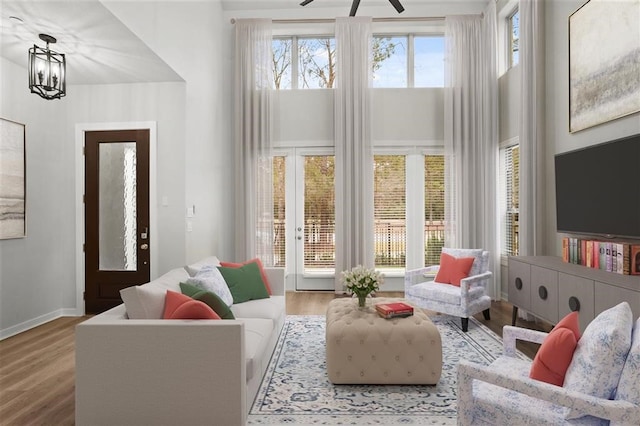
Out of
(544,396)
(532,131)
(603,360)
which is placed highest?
(532,131)

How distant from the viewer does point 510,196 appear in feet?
17.9

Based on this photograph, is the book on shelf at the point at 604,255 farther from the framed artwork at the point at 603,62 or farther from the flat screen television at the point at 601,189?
the framed artwork at the point at 603,62

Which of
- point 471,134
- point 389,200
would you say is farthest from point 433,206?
point 471,134

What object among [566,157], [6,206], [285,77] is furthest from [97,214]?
[566,157]

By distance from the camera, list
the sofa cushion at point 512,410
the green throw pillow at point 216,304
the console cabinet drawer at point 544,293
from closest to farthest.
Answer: the sofa cushion at point 512,410 < the green throw pillow at point 216,304 < the console cabinet drawer at point 544,293

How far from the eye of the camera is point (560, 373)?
174cm

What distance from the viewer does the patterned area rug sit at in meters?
2.35

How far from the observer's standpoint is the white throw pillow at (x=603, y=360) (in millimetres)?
1522

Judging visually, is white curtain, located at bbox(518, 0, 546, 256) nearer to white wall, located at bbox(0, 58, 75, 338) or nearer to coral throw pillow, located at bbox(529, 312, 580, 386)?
coral throw pillow, located at bbox(529, 312, 580, 386)

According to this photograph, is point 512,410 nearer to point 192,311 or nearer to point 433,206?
point 192,311

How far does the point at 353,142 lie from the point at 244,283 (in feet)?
9.72

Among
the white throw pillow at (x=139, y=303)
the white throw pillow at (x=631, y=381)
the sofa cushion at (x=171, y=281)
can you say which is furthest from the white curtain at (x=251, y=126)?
the white throw pillow at (x=631, y=381)

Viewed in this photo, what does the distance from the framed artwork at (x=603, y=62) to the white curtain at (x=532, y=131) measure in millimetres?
463

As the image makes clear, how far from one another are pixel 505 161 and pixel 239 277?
403 centimetres
